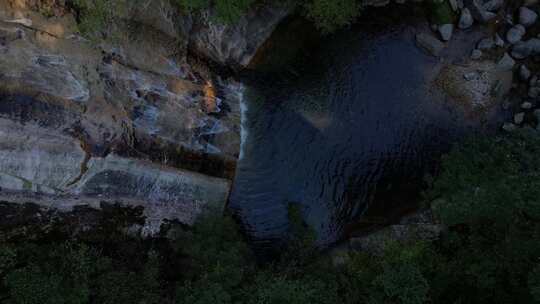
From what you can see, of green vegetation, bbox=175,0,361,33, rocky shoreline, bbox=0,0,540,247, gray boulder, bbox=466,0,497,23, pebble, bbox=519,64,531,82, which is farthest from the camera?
gray boulder, bbox=466,0,497,23

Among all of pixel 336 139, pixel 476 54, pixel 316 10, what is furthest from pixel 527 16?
pixel 336 139

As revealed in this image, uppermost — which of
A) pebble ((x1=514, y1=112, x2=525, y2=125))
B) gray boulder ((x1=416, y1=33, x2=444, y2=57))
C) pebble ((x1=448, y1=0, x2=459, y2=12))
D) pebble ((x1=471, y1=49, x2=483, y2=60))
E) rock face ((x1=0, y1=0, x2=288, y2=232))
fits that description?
pebble ((x1=448, y1=0, x2=459, y2=12))

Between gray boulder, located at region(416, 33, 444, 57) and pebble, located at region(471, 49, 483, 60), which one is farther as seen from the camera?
gray boulder, located at region(416, 33, 444, 57)

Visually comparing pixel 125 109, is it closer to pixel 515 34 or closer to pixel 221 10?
pixel 221 10

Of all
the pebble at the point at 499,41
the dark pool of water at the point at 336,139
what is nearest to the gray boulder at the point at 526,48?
the pebble at the point at 499,41

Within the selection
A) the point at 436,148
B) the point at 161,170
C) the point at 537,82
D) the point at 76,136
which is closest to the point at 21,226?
the point at 76,136

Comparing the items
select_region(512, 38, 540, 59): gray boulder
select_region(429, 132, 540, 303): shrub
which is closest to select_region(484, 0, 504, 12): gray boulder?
select_region(512, 38, 540, 59): gray boulder

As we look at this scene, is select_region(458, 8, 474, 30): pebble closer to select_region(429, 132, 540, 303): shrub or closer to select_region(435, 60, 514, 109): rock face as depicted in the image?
select_region(435, 60, 514, 109): rock face

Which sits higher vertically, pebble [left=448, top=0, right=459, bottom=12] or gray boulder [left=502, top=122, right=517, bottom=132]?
pebble [left=448, top=0, right=459, bottom=12]
